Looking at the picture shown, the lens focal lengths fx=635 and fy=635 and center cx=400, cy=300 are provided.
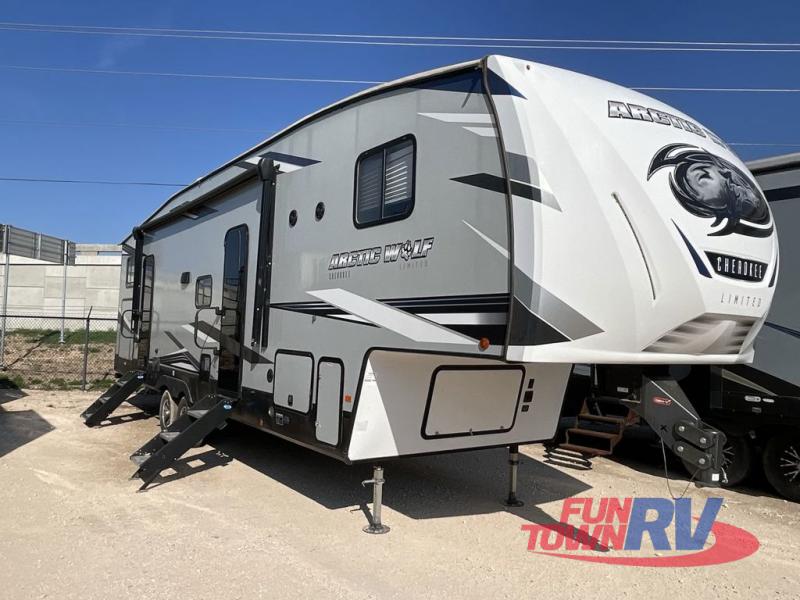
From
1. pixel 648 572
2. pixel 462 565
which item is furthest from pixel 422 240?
pixel 648 572

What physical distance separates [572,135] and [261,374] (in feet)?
12.3

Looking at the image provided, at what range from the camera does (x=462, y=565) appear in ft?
14.7

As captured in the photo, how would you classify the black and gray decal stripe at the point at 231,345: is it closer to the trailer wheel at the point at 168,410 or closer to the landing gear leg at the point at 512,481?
the trailer wheel at the point at 168,410

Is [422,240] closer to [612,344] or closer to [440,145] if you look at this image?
[440,145]

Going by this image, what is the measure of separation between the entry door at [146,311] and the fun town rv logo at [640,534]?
6.52 metres

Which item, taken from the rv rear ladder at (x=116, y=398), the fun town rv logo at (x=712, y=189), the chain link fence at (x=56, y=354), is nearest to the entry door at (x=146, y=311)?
the rv rear ladder at (x=116, y=398)

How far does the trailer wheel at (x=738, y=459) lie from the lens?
6992mm

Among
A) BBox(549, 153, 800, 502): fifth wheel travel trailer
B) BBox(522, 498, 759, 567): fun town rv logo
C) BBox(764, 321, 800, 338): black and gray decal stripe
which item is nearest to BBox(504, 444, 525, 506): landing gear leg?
BBox(522, 498, 759, 567): fun town rv logo

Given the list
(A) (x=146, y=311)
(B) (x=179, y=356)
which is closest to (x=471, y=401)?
(B) (x=179, y=356)

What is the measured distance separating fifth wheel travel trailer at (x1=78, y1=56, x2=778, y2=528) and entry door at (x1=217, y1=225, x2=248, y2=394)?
0.84ft

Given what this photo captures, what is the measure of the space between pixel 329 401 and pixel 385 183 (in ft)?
5.79

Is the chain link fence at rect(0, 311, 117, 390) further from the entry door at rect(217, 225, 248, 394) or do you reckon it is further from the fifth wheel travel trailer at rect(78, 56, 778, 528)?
the fifth wheel travel trailer at rect(78, 56, 778, 528)

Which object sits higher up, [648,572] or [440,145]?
[440,145]

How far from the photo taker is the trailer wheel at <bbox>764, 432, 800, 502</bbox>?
6.58 meters
